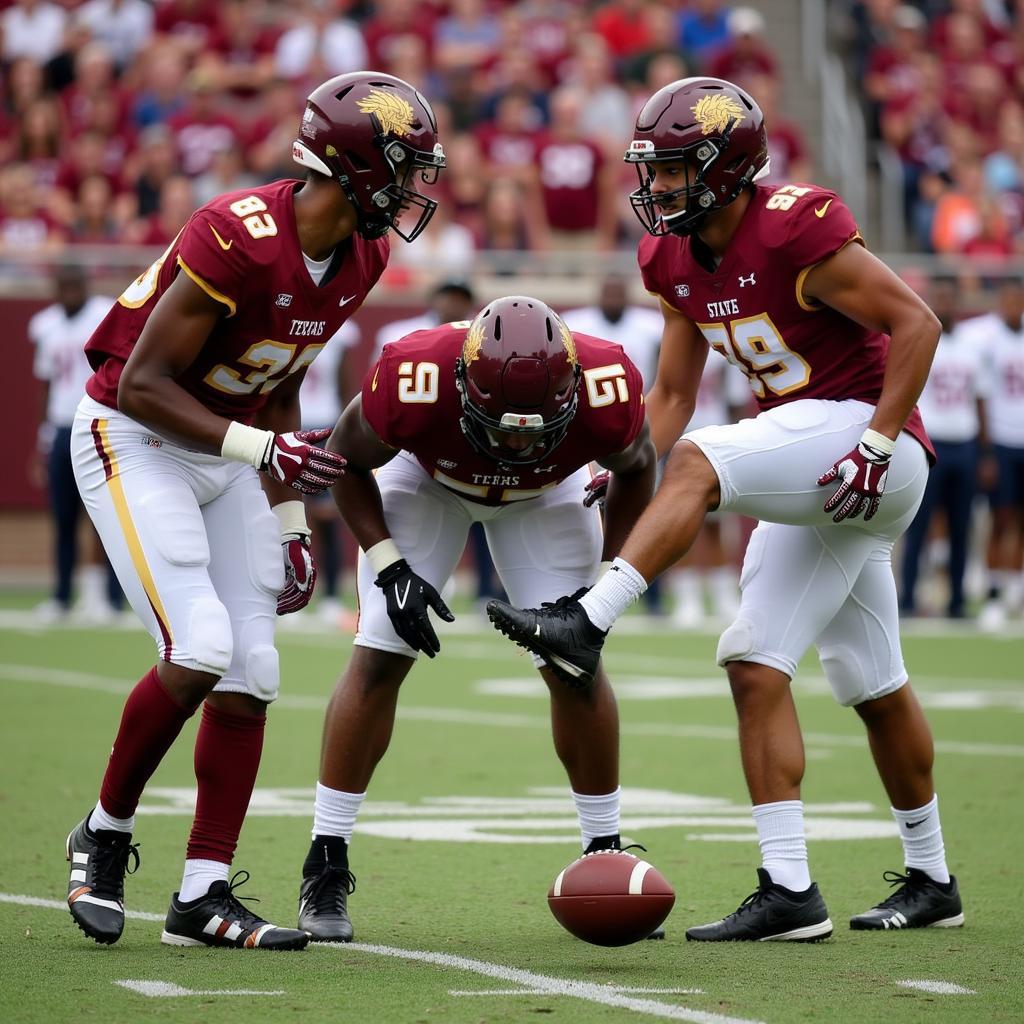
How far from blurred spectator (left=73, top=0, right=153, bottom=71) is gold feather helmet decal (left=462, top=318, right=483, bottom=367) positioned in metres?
13.4

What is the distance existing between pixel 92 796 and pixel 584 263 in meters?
9.31

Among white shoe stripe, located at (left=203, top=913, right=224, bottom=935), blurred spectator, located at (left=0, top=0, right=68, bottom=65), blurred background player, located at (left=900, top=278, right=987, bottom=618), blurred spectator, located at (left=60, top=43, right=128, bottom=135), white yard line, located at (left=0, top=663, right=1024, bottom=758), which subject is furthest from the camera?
blurred spectator, located at (left=0, top=0, right=68, bottom=65)

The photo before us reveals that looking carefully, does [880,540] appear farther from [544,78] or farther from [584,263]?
[544,78]

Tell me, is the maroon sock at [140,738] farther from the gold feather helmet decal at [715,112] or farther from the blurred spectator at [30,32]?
the blurred spectator at [30,32]

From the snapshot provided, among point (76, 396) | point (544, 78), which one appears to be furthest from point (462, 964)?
point (544, 78)

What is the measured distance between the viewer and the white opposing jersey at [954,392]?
13219 mm

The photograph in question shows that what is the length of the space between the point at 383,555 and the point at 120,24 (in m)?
13.5

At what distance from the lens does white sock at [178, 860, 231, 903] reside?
445 cm

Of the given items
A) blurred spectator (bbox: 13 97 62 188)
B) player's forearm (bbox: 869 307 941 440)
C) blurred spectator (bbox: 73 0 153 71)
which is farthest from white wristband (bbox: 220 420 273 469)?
blurred spectator (bbox: 73 0 153 71)

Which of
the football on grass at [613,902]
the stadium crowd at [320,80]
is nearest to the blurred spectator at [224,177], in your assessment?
the stadium crowd at [320,80]

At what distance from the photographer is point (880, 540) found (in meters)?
4.86

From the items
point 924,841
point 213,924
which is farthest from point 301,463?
point 924,841

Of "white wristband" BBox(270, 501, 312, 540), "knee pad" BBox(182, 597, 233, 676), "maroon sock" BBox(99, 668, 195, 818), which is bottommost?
"maroon sock" BBox(99, 668, 195, 818)

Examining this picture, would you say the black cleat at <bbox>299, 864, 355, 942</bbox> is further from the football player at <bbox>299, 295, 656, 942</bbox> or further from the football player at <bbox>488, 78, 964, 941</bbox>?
the football player at <bbox>488, 78, 964, 941</bbox>
